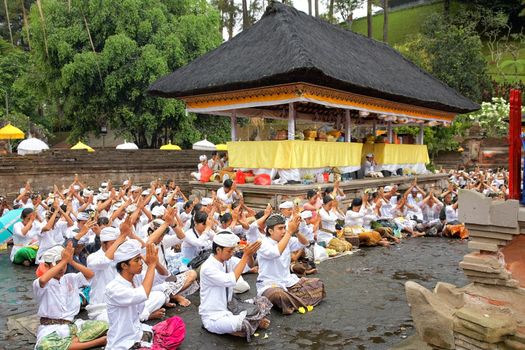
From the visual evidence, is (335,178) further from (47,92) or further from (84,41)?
(47,92)

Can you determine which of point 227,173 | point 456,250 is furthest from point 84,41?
point 456,250

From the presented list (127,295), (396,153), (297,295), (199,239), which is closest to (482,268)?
(297,295)

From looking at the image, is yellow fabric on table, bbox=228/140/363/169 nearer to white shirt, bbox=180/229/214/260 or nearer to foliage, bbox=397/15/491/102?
white shirt, bbox=180/229/214/260

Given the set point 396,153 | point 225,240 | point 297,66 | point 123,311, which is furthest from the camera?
point 396,153

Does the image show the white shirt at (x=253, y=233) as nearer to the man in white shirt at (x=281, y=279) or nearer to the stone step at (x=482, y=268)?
the man in white shirt at (x=281, y=279)

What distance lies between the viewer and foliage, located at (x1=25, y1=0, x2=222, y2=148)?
2306 centimetres

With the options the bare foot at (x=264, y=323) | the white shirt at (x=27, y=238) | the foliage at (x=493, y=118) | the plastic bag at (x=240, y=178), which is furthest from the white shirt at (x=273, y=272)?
the foliage at (x=493, y=118)

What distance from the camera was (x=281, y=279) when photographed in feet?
21.1

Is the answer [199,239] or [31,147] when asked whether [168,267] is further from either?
[31,147]

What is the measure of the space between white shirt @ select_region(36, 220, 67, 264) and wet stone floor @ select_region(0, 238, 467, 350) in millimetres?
511

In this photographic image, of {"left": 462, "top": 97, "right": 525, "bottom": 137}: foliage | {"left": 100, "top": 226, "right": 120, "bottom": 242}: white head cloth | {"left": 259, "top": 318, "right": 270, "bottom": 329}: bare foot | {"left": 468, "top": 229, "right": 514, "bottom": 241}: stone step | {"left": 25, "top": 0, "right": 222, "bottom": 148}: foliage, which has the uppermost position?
{"left": 25, "top": 0, "right": 222, "bottom": 148}: foliage

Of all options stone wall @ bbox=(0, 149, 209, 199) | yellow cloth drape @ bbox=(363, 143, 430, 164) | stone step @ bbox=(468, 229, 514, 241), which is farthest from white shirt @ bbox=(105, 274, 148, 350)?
yellow cloth drape @ bbox=(363, 143, 430, 164)

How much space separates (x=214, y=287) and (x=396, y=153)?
1479 cm

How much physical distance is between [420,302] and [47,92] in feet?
85.1
